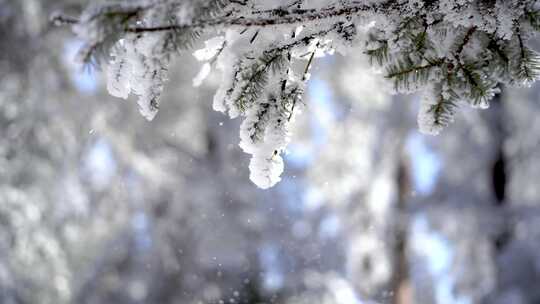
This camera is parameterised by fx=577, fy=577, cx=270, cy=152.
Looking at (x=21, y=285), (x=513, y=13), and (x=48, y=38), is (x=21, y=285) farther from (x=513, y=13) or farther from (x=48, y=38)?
(x=513, y=13)

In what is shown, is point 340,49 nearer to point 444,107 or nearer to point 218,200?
point 444,107

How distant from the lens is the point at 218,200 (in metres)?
7.97

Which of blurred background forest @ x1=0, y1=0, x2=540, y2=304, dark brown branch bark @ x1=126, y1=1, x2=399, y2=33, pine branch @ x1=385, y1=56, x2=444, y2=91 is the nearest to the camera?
dark brown branch bark @ x1=126, y1=1, x2=399, y2=33

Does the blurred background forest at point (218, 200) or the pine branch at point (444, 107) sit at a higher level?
the blurred background forest at point (218, 200)

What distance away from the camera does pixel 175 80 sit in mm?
9016

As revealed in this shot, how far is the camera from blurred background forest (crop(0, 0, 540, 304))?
665 centimetres

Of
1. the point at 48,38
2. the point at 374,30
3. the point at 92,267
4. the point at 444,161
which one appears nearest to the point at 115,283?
the point at 92,267

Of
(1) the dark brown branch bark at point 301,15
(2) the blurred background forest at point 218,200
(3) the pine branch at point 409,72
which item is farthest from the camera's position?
(2) the blurred background forest at point 218,200

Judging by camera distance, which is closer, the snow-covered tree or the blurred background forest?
the snow-covered tree

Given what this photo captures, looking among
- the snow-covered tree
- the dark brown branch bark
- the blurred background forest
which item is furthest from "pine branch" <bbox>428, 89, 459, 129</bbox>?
the blurred background forest

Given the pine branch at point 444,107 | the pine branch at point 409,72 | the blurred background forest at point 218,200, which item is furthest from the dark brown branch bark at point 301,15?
the blurred background forest at point 218,200

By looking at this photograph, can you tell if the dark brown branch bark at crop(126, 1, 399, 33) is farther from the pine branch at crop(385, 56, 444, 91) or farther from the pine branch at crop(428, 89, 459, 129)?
the pine branch at crop(428, 89, 459, 129)

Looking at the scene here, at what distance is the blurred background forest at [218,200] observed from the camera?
6.65 meters

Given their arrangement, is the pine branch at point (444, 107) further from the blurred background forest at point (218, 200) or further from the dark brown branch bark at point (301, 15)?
the blurred background forest at point (218, 200)
